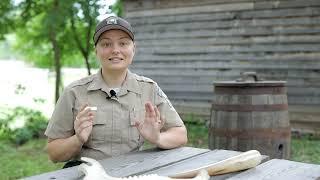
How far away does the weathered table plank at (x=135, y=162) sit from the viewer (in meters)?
2.01

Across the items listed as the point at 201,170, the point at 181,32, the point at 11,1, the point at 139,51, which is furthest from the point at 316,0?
the point at 201,170

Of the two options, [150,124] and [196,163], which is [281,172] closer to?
[196,163]

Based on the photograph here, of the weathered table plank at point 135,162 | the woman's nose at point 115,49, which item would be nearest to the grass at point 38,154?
the weathered table plank at point 135,162

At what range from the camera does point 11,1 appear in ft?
32.2

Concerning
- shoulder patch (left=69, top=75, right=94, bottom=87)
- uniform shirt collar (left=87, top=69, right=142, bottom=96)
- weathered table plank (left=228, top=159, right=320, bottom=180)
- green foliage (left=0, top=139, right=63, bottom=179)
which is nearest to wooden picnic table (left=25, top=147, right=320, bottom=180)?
weathered table plank (left=228, top=159, right=320, bottom=180)

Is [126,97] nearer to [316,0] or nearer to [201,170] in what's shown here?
[201,170]

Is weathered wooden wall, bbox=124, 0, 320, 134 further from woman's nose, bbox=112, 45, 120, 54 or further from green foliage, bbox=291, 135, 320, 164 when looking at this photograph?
woman's nose, bbox=112, 45, 120, 54

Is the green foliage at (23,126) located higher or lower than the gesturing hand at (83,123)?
lower

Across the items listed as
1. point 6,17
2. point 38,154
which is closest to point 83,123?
point 38,154

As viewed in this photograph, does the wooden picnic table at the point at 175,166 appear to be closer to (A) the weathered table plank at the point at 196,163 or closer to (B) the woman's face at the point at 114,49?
(A) the weathered table plank at the point at 196,163

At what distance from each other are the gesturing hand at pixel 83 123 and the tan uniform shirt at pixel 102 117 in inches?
7.7

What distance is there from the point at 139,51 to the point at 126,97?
7.54m

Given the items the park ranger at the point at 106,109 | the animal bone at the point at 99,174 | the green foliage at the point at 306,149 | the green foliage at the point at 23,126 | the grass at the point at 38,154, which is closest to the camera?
the animal bone at the point at 99,174

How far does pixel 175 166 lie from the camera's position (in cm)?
222
